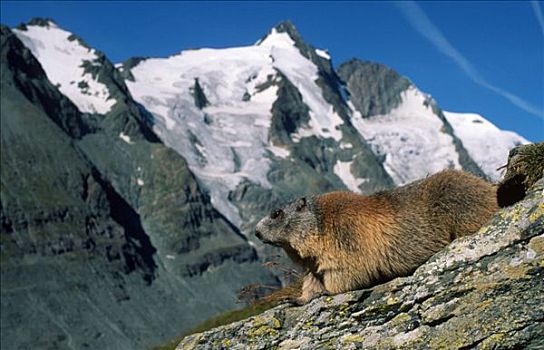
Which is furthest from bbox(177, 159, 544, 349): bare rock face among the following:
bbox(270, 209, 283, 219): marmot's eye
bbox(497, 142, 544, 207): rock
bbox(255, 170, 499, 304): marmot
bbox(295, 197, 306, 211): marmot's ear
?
bbox(270, 209, 283, 219): marmot's eye

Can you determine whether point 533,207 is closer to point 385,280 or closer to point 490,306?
point 490,306

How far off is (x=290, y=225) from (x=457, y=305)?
3500 mm

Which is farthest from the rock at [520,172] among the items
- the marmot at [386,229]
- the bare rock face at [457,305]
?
the bare rock face at [457,305]

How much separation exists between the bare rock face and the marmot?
2.62 ft

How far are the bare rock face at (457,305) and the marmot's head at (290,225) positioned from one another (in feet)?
5.02

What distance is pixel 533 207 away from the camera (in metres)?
7.20

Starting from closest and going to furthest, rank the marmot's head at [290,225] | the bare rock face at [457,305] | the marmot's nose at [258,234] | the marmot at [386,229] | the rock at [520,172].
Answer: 1. the bare rock face at [457,305]
2. the rock at [520,172]
3. the marmot at [386,229]
4. the marmot's head at [290,225]
5. the marmot's nose at [258,234]

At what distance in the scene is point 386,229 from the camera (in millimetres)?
9055

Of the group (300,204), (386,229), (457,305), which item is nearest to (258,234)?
(300,204)

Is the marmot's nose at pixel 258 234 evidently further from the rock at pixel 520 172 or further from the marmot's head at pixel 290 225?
the rock at pixel 520 172

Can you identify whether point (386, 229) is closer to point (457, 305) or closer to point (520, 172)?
point (520, 172)

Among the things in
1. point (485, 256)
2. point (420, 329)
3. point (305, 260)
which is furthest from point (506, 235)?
point (305, 260)

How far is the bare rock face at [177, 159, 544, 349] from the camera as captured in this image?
662 cm

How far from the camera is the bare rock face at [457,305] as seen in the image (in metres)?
6.62
